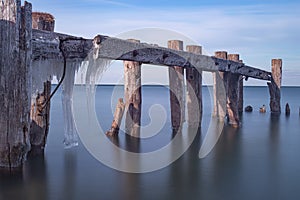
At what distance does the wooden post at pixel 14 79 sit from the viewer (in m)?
5.82

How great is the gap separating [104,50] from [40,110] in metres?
1.99

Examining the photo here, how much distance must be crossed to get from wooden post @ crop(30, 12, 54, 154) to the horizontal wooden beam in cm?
147

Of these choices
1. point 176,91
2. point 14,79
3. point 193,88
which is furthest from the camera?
point 193,88

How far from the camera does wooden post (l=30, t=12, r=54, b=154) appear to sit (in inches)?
319

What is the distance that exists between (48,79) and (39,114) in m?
1.39

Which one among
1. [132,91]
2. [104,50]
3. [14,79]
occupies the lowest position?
[132,91]

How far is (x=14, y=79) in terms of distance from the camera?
5.91 metres

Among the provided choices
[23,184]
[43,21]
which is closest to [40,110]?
[43,21]

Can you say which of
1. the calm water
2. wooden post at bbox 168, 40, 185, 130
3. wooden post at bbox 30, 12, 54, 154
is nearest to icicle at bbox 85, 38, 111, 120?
wooden post at bbox 30, 12, 54, 154

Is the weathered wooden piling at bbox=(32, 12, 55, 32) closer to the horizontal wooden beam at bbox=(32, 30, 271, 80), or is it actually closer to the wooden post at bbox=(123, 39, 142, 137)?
the horizontal wooden beam at bbox=(32, 30, 271, 80)

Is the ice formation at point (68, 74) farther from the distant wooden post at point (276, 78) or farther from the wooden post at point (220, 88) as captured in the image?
the distant wooden post at point (276, 78)

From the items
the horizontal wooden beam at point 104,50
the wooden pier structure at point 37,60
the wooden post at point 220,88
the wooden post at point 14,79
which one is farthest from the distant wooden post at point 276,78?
the wooden post at point 14,79

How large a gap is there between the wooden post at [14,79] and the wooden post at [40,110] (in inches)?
76.7

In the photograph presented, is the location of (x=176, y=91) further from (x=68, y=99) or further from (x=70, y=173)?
(x=70, y=173)
